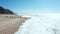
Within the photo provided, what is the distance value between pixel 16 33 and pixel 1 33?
1.21 meters

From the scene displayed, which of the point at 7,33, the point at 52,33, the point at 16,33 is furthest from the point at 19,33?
the point at 52,33

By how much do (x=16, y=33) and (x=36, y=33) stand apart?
5.50 feet

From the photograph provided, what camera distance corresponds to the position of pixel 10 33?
10.2m

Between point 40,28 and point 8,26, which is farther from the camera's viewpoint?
point 8,26

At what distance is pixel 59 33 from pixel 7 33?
413 centimetres

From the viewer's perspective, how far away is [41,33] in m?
10.9

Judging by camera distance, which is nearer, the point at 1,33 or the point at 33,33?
the point at 1,33

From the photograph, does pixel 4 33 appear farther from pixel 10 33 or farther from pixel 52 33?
pixel 52 33

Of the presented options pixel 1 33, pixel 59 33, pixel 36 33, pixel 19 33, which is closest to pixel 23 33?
pixel 19 33

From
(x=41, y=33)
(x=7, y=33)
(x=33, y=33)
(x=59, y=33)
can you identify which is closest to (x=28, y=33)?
(x=33, y=33)

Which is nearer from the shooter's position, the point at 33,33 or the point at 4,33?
the point at 4,33

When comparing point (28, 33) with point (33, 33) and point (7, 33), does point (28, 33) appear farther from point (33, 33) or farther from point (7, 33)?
point (7, 33)

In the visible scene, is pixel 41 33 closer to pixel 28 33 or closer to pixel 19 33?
pixel 28 33

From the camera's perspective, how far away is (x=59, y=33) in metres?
10.3
